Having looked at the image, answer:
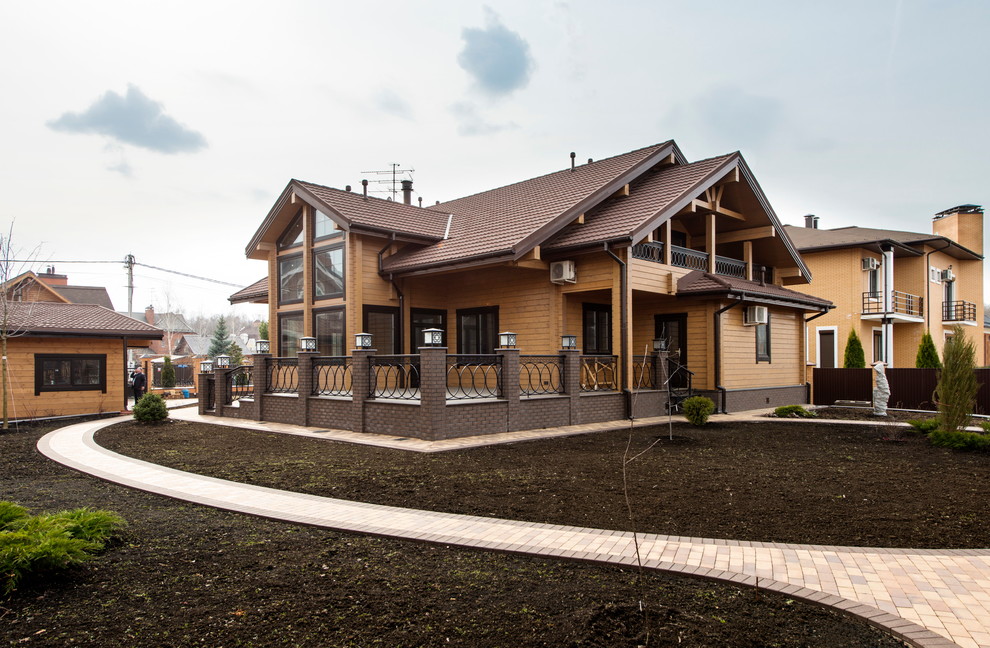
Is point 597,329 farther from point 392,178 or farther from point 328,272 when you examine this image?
point 392,178

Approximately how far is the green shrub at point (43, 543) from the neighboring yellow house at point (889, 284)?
83.4 ft

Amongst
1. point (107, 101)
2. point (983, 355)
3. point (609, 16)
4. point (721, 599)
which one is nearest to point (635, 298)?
point (609, 16)

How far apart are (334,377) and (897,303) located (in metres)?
26.3

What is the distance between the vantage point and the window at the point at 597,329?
51.0 feet

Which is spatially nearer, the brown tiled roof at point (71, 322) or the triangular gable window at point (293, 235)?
the brown tiled roof at point (71, 322)

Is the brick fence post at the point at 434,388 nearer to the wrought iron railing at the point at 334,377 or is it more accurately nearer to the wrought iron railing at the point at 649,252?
the wrought iron railing at the point at 334,377

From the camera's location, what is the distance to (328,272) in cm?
1568

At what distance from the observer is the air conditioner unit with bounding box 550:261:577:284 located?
45.6 feet

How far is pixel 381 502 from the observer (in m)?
6.37

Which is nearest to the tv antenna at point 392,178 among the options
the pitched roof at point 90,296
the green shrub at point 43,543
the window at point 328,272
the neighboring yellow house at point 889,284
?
the window at point 328,272

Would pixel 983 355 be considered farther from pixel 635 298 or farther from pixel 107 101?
pixel 107 101

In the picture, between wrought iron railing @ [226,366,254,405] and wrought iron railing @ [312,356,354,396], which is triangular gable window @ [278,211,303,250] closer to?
wrought iron railing @ [226,366,254,405]

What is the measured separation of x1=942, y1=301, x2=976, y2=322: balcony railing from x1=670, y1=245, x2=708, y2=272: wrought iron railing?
2297cm

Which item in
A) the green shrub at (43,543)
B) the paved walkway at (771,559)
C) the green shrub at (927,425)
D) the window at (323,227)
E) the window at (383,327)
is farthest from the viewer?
the window at (323,227)
